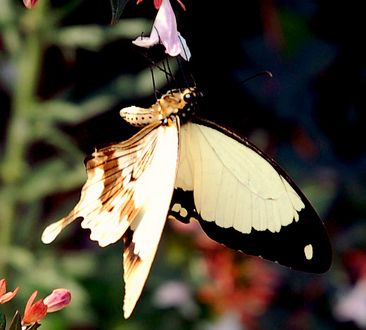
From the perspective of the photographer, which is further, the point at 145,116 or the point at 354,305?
the point at 354,305

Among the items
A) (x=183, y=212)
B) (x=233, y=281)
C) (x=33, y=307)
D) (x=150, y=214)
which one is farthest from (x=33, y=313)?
(x=233, y=281)

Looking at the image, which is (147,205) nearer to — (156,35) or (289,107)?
(156,35)

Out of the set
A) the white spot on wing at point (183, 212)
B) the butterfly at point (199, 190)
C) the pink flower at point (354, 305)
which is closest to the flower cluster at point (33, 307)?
the butterfly at point (199, 190)

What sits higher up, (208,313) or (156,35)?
(156,35)

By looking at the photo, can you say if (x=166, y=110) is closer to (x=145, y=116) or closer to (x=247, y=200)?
(x=145, y=116)

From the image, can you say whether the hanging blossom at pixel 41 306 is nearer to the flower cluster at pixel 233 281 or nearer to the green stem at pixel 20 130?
the green stem at pixel 20 130

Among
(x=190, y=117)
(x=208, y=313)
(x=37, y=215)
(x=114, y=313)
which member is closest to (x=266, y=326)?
(x=208, y=313)
